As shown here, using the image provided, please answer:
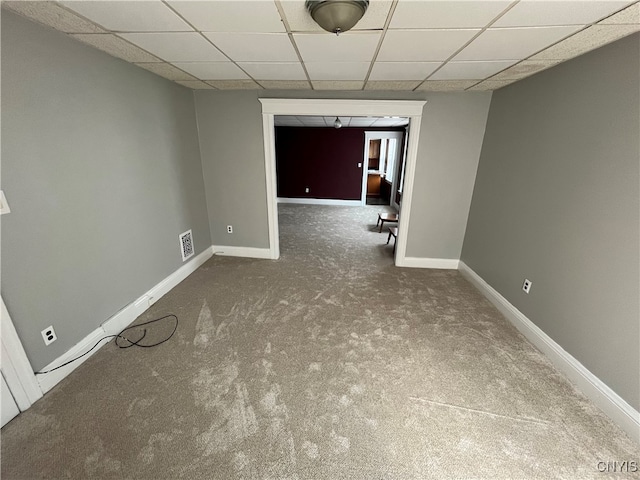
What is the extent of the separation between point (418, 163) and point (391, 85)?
930 millimetres

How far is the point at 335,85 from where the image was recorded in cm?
276

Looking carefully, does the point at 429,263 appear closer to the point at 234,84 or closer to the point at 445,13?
the point at 445,13

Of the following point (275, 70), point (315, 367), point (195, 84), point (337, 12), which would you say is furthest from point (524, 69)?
point (195, 84)

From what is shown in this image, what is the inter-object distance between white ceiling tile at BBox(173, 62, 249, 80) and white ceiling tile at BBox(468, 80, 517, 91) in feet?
7.57

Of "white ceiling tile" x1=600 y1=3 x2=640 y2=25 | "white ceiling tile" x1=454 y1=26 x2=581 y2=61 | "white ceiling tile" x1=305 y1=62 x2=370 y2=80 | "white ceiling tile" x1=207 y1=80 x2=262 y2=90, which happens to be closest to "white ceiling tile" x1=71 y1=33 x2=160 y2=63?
"white ceiling tile" x1=207 y1=80 x2=262 y2=90

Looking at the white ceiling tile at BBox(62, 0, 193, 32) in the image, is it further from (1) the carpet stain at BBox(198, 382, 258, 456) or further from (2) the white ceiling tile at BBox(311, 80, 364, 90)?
(1) the carpet stain at BBox(198, 382, 258, 456)

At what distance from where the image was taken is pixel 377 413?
61.0 inches

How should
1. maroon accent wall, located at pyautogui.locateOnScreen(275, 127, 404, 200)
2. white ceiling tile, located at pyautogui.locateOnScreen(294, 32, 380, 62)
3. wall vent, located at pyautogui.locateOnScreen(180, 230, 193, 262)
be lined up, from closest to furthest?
white ceiling tile, located at pyautogui.locateOnScreen(294, 32, 380, 62) → wall vent, located at pyautogui.locateOnScreen(180, 230, 193, 262) → maroon accent wall, located at pyautogui.locateOnScreen(275, 127, 404, 200)

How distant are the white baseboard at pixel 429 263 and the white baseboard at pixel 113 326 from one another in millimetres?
2805

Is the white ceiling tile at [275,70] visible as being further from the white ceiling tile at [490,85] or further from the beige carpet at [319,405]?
the beige carpet at [319,405]

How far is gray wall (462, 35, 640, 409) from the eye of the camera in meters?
1.50

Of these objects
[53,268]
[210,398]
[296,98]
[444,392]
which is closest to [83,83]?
[53,268]

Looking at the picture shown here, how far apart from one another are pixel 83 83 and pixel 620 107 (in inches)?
136

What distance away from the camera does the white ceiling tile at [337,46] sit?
5.28 feet
